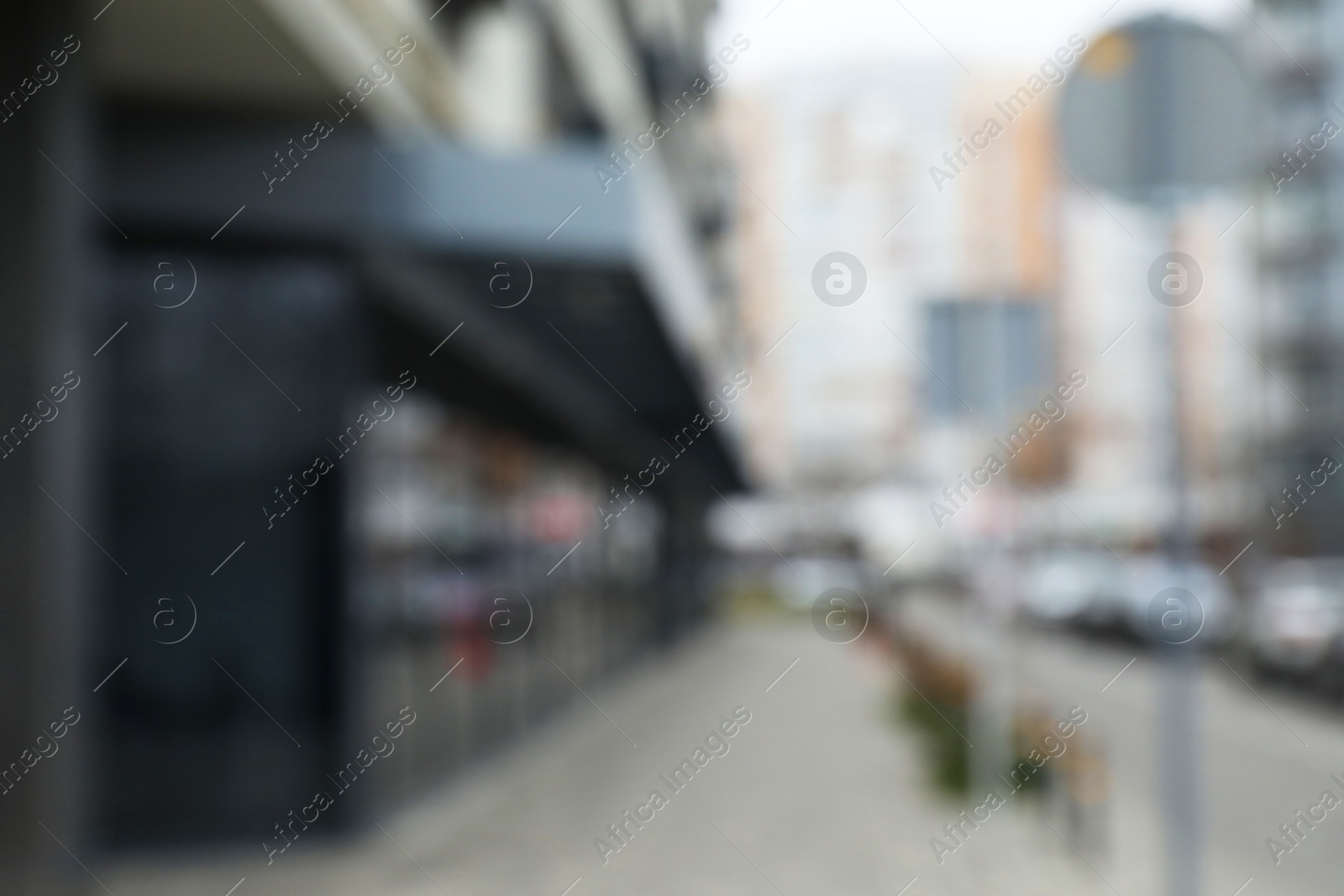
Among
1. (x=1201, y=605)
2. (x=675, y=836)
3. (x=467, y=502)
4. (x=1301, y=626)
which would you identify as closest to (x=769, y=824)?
(x=675, y=836)

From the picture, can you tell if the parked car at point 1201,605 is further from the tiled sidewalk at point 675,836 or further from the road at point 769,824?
the tiled sidewalk at point 675,836

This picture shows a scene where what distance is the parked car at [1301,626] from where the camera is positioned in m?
18.0

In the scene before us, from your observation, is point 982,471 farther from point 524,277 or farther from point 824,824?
point 524,277

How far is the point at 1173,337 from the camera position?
3.78 m

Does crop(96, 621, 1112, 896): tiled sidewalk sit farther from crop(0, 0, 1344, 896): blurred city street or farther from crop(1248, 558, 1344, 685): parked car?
crop(1248, 558, 1344, 685): parked car

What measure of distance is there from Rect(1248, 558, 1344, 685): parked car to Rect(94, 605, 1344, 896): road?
2.73 ft

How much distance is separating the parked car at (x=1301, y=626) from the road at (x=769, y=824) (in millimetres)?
832

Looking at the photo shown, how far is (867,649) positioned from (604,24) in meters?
20.1

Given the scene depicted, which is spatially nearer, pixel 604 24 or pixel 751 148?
pixel 604 24

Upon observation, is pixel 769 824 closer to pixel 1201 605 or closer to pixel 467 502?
pixel 467 502

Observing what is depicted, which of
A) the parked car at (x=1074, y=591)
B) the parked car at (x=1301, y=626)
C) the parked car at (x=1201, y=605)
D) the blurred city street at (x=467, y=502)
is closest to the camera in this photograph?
the blurred city street at (x=467, y=502)

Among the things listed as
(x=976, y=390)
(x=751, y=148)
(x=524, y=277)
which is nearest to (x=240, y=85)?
(x=524, y=277)

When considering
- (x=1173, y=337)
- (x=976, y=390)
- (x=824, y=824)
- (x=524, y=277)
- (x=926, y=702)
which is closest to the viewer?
(x=1173, y=337)

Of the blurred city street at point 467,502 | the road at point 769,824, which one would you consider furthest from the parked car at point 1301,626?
the road at point 769,824
